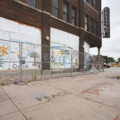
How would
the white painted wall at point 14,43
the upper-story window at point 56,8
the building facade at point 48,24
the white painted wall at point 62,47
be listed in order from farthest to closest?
the upper-story window at point 56,8 < the white painted wall at point 62,47 < the building facade at point 48,24 < the white painted wall at point 14,43

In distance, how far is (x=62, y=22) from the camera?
11688 millimetres

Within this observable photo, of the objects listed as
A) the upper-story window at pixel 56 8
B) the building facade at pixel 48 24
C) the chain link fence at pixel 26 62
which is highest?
the upper-story window at pixel 56 8

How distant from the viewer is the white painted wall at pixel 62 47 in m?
9.68

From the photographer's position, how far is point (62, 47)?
11.5 metres

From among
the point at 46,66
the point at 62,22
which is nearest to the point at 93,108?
the point at 46,66

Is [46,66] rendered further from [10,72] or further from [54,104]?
[54,104]

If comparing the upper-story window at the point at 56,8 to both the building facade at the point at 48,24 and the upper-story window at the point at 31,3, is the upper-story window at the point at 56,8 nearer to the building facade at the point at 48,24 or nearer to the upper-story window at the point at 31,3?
the building facade at the point at 48,24

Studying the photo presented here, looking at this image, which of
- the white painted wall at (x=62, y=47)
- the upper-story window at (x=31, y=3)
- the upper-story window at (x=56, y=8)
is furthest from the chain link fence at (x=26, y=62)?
the upper-story window at (x=31, y=3)

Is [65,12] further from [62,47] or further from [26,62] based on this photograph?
[26,62]

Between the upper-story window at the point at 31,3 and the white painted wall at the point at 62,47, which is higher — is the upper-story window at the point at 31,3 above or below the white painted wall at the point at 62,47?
above

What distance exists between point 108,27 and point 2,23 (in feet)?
50.5

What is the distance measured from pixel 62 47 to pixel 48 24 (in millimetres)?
2798

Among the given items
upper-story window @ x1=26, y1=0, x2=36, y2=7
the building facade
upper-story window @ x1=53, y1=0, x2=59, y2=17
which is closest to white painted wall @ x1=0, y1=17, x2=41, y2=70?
the building facade

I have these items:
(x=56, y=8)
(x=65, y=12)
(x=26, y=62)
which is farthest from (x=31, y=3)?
(x=26, y=62)
